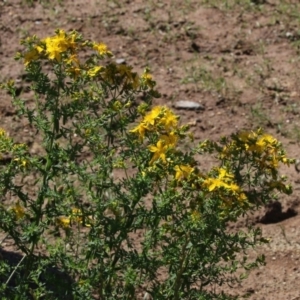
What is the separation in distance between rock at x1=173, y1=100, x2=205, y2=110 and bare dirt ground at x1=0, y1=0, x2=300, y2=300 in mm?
32

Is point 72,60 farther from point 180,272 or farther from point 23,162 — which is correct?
point 180,272

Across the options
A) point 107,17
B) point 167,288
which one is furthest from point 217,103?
point 167,288

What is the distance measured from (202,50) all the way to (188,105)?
0.77 meters

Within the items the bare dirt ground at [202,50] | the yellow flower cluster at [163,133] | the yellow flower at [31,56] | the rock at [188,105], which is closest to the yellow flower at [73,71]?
the yellow flower at [31,56]

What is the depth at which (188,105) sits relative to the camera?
19.5 feet

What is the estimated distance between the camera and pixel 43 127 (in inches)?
135

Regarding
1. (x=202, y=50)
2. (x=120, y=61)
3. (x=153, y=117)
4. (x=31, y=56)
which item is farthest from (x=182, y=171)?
(x=202, y=50)

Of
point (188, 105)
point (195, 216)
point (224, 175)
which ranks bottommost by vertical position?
point (188, 105)

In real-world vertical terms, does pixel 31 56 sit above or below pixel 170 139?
above

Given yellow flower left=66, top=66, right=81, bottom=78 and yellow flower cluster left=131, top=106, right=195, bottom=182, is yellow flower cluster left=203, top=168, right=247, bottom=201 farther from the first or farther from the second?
yellow flower left=66, top=66, right=81, bottom=78

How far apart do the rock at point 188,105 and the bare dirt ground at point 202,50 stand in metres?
0.03

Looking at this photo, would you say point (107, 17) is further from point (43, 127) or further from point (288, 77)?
point (43, 127)

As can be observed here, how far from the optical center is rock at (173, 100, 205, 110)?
19.4ft

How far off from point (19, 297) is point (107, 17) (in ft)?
12.0
